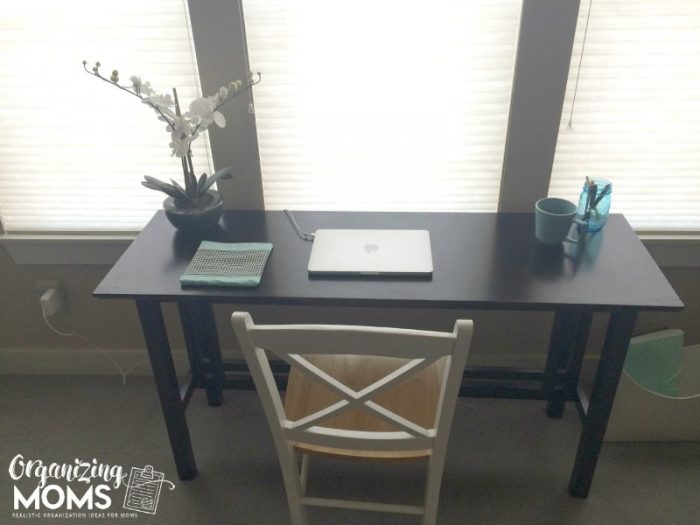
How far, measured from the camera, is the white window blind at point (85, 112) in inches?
63.4

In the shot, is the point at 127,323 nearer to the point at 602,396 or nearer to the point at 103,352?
the point at 103,352

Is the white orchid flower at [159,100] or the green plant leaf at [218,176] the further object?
the green plant leaf at [218,176]

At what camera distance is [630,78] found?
1.61 m

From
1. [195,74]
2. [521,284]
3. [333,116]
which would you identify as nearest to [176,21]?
[195,74]

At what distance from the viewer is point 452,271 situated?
146 centimetres

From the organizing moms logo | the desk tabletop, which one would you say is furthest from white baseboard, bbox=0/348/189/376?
the desk tabletop

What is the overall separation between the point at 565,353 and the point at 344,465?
0.78 meters

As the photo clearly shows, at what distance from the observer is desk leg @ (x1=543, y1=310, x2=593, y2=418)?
1795 mm

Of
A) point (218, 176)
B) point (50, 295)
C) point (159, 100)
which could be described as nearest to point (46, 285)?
point (50, 295)

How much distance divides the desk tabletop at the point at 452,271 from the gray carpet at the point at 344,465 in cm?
71

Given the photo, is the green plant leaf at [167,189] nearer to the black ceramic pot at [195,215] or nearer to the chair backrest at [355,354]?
the black ceramic pot at [195,215]

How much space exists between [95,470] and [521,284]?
1431 millimetres

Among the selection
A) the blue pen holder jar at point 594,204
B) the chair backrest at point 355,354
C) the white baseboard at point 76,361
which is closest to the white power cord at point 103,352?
the white baseboard at point 76,361

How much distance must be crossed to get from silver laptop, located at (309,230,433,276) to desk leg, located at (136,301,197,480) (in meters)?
0.42
